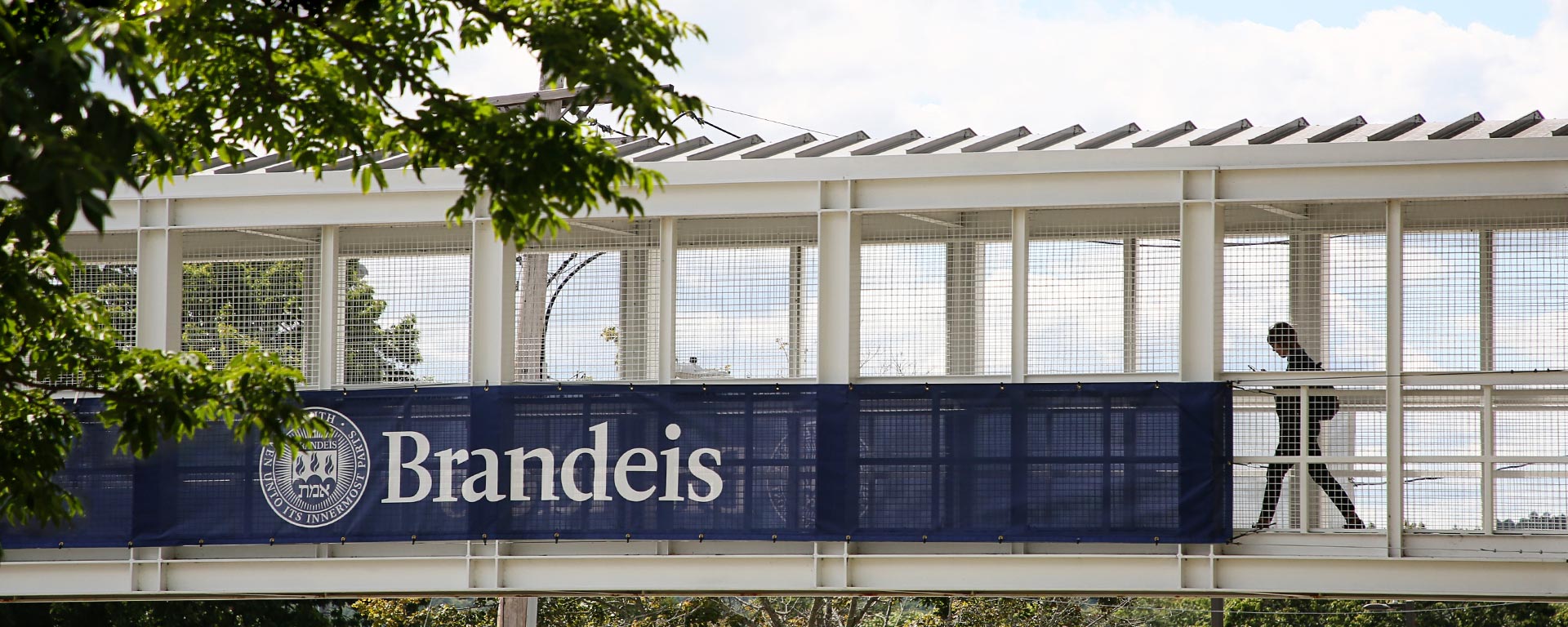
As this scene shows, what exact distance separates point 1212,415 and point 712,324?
13.2 ft

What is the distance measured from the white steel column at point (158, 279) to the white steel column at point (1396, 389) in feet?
28.2

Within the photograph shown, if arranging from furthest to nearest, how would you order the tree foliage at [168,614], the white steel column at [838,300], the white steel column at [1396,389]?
1. the tree foliage at [168,614]
2. the white steel column at [838,300]
3. the white steel column at [1396,389]

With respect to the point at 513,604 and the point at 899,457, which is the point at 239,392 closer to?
the point at 899,457

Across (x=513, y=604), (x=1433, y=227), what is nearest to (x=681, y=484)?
(x=1433, y=227)

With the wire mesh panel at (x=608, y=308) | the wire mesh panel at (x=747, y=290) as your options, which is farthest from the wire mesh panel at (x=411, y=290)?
the wire mesh panel at (x=747, y=290)

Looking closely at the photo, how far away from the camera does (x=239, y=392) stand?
7125mm

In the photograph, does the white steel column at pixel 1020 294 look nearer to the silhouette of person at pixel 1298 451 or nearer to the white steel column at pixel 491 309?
the silhouette of person at pixel 1298 451

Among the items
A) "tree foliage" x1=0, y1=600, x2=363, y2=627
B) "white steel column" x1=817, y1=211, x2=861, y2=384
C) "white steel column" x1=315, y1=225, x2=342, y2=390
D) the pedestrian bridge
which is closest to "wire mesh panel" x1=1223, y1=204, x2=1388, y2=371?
the pedestrian bridge

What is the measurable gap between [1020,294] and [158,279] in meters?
6.36

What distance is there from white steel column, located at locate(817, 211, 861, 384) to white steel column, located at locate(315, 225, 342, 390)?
3643 millimetres

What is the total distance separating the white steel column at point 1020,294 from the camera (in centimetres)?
1103

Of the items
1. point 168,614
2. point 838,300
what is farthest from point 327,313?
point 168,614

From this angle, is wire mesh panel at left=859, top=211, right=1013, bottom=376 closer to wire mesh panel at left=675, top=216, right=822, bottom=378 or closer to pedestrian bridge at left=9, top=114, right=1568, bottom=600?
pedestrian bridge at left=9, top=114, right=1568, bottom=600

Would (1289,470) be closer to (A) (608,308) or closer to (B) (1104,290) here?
(B) (1104,290)
